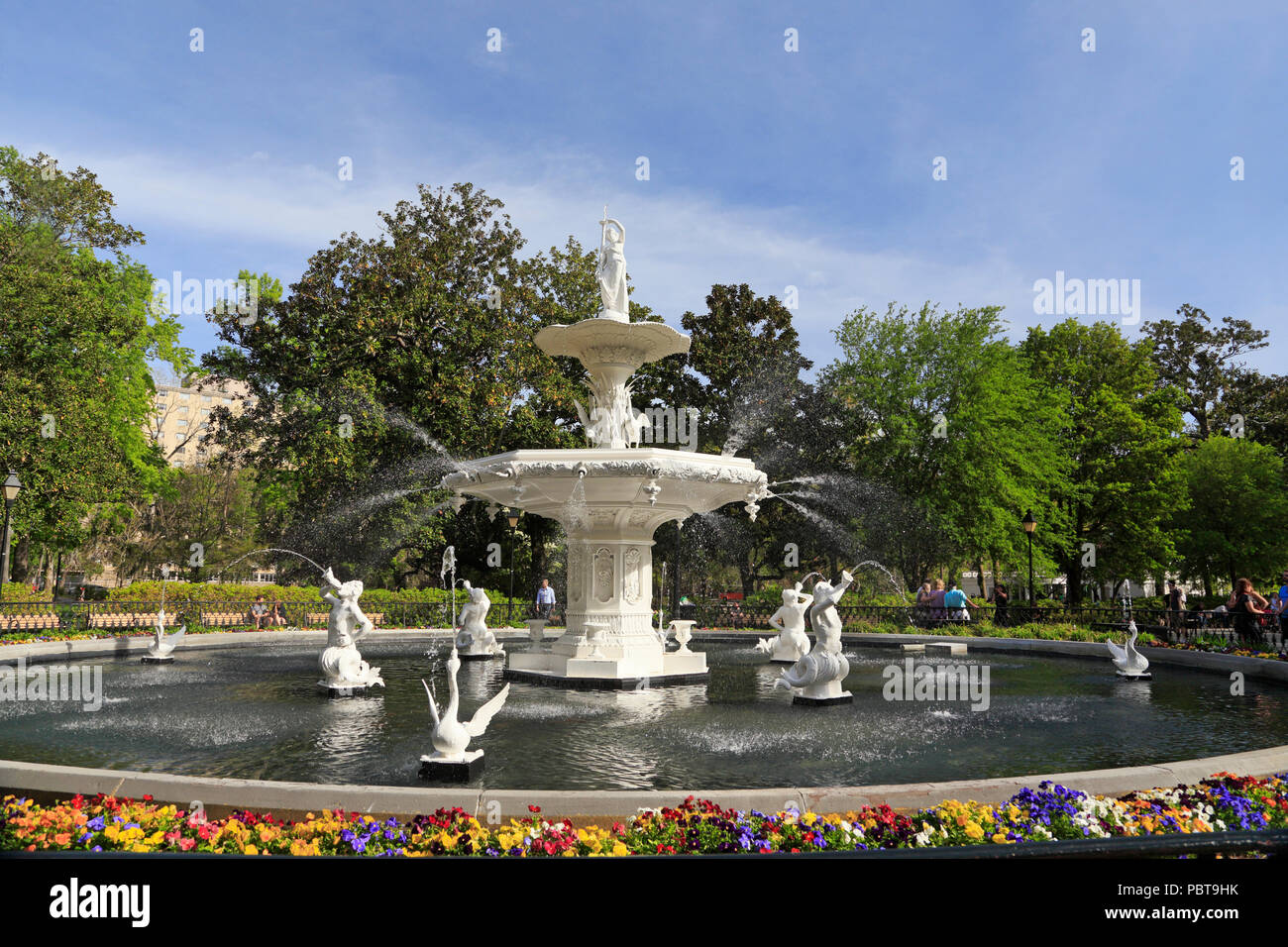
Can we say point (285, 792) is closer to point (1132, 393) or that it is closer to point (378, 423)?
point (378, 423)

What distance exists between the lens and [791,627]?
47.6 ft

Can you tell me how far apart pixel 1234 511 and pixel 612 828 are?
132ft

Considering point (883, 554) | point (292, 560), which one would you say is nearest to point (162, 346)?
point (292, 560)

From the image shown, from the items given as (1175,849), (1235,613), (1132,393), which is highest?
(1132,393)

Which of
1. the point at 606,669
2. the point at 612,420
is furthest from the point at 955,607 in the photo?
the point at 606,669

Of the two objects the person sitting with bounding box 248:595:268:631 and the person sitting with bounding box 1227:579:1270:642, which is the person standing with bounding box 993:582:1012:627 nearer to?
the person sitting with bounding box 1227:579:1270:642

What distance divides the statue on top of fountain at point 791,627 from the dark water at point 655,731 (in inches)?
63.3

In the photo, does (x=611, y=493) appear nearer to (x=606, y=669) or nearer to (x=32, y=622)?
(x=606, y=669)

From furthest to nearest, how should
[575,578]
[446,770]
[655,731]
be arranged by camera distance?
[575,578] → [655,731] → [446,770]

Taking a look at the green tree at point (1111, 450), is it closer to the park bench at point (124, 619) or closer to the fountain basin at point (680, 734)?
the fountain basin at point (680, 734)

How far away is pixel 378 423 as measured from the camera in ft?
87.4
